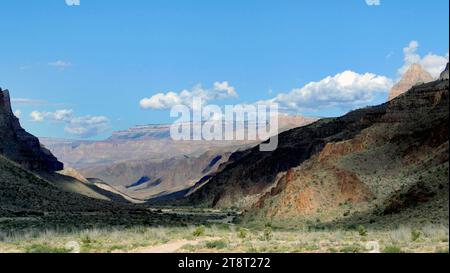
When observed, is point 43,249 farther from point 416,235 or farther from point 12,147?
point 12,147

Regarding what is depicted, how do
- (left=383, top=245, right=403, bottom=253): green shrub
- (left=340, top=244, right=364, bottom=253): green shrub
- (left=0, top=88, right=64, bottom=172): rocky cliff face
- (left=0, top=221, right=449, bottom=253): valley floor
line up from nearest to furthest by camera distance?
(left=383, top=245, right=403, bottom=253): green shrub, (left=0, top=221, right=449, bottom=253): valley floor, (left=340, top=244, right=364, bottom=253): green shrub, (left=0, top=88, right=64, bottom=172): rocky cliff face

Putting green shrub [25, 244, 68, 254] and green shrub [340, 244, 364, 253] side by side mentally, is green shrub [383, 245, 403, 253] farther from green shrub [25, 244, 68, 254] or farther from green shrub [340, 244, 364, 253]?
green shrub [25, 244, 68, 254]

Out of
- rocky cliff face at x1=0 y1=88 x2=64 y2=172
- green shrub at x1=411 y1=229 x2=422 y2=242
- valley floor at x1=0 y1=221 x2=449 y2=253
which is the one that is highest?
rocky cliff face at x1=0 y1=88 x2=64 y2=172

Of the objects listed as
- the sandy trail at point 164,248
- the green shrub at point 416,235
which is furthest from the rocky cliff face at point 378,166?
the sandy trail at point 164,248

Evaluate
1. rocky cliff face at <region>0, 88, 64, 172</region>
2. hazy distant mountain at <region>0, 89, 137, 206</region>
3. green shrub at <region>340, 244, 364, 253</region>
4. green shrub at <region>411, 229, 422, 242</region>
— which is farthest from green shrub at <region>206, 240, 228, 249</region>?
rocky cliff face at <region>0, 88, 64, 172</region>

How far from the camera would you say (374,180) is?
200ft

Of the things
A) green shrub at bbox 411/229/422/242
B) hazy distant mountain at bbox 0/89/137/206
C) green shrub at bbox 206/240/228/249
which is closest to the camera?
green shrub at bbox 411/229/422/242

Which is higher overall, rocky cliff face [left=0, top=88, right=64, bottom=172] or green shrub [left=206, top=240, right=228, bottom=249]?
rocky cliff face [left=0, top=88, right=64, bottom=172]

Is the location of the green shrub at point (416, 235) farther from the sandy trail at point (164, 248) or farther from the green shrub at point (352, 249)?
the sandy trail at point (164, 248)

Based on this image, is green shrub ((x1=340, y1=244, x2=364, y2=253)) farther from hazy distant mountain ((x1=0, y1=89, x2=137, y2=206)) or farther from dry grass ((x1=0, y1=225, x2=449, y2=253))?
hazy distant mountain ((x1=0, y1=89, x2=137, y2=206))

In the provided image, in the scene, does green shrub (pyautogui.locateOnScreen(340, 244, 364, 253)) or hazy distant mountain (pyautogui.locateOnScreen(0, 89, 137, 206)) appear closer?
green shrub (pyautogui.locateOnScreen(340, 244, 364, 253))
